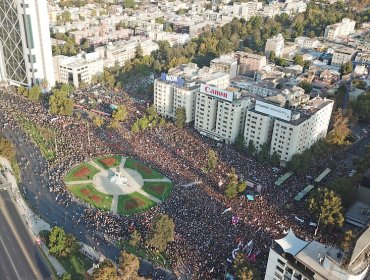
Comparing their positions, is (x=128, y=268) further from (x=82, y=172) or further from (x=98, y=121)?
(x=98, y=121)

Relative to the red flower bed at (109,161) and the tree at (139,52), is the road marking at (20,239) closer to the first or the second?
the red flower bed at (109,161)

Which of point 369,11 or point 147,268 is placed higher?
point 369,11

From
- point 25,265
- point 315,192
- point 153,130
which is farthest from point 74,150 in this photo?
point 315,192

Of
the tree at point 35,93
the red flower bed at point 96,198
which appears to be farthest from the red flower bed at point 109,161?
the tree at point 35,93

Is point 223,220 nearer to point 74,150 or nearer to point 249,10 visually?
point 74,150

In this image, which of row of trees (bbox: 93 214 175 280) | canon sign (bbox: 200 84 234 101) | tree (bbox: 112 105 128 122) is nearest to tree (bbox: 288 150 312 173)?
canon sign (bbox: 200 84 234 101)

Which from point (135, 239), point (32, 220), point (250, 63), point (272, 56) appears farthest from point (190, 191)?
point (272, 56)

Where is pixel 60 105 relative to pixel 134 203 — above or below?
above
